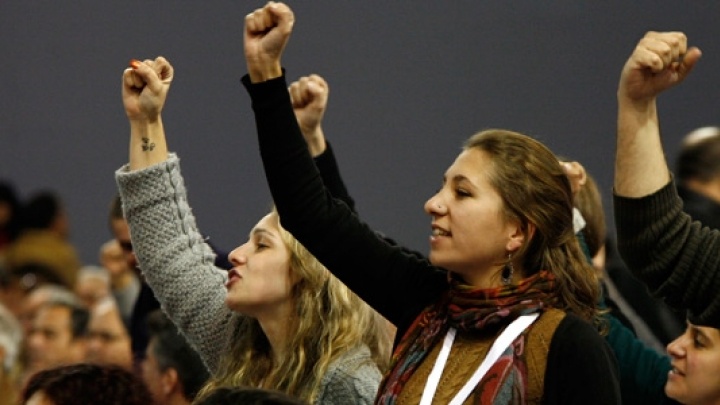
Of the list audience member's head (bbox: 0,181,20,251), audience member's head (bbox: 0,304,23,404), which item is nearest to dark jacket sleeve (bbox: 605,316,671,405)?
audience member's head (bbox: 0,304,23,404)

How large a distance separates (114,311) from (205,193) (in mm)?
1147

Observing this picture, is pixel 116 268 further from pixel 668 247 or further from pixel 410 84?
pixel 668 247

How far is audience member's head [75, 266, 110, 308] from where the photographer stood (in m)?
6.58

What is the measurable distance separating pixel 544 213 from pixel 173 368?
1.38 metres

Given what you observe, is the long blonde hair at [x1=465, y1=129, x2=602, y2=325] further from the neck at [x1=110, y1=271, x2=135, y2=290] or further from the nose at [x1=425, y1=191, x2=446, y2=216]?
the neck at [x1=110, y1=271, x2=135, y2=290]

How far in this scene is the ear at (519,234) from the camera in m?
2.43

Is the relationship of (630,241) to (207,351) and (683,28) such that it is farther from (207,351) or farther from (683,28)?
(683,28)

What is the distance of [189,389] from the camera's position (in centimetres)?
353

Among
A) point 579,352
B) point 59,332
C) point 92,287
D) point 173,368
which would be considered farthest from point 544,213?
point 92,287

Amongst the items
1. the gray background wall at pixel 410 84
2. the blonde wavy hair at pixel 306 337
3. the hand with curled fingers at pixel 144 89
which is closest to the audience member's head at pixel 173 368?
the blonde wavy hair at pixel 306 337

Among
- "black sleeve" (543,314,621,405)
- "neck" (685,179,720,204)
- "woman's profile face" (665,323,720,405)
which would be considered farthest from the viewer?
"neck" (685,179,720,204)

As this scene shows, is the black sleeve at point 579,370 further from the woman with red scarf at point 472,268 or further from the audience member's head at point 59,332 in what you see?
the audience member's head at point 59,332

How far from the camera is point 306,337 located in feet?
9.45

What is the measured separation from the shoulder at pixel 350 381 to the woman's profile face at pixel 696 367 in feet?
1.75
